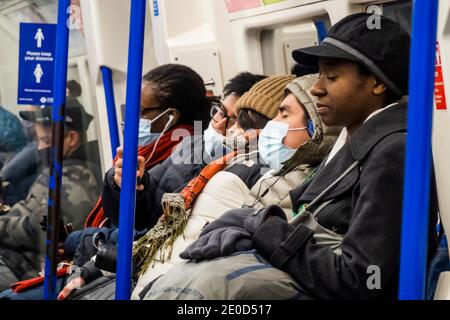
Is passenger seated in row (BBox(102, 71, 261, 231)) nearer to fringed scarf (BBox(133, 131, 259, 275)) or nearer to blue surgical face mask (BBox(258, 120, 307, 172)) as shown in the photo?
fringed scarf (BBox(133, 131, 259, 275))

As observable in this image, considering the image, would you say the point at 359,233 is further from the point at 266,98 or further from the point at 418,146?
the point at 266,98

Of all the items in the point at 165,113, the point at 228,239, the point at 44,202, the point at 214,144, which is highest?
the point at 165,113

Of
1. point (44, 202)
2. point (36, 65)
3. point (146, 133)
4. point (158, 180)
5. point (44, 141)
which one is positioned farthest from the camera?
point (44, 141)

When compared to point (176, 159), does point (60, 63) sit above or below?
above

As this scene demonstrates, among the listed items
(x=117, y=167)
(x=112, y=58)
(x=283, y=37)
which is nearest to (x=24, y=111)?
(x=112, y=58)

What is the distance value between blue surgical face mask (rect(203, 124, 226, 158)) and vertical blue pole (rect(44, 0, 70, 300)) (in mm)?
655

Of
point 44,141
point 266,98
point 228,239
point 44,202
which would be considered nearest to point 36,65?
point 44,202

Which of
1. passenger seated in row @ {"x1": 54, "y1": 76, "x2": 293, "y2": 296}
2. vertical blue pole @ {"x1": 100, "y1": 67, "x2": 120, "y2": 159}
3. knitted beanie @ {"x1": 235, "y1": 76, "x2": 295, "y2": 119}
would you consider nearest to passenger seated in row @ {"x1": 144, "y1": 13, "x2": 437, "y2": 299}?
passenger seated in row @ {"x1": 54, "y1": 76, "x2": 293, "y2": 296}

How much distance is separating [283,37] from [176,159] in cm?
110

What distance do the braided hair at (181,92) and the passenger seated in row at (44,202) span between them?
127 centimetres

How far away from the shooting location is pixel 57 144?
3.42 m

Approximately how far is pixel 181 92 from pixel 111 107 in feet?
2.54
